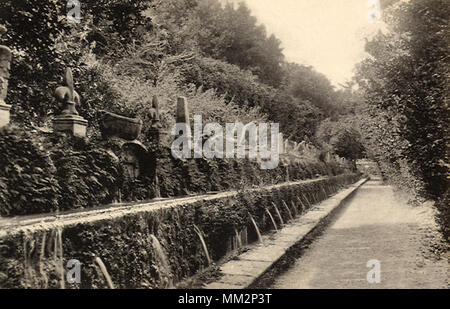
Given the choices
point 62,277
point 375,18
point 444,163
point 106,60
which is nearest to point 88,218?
point 62,277

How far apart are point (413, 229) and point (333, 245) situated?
8.90 ft

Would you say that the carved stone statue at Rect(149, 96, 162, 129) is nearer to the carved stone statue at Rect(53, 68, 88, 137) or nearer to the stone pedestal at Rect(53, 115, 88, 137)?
the carved stone statue at Rect(53, 68, 88, 137)

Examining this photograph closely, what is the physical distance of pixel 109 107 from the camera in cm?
1121

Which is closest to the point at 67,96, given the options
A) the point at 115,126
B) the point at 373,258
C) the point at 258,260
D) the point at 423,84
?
the point at 115,126

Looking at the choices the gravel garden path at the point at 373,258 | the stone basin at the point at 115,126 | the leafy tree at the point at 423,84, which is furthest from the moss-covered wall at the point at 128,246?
the leafy tree at the point at 423,84

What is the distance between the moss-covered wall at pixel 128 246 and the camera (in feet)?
9.31

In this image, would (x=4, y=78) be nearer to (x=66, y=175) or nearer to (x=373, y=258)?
(x=66, y=175)

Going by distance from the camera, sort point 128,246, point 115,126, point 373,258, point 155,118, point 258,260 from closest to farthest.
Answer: point 128,246
point 258,260
point 115,126
point 373,258
point 155,118

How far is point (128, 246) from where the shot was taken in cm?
386

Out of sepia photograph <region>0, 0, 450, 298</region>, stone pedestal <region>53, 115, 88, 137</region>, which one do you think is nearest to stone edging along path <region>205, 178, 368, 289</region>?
sepia photograph <region>0, 0, 450, 298</region>

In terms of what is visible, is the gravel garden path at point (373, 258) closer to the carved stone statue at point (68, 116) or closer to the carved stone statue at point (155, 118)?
the carved stone statue at point (68, 116)
